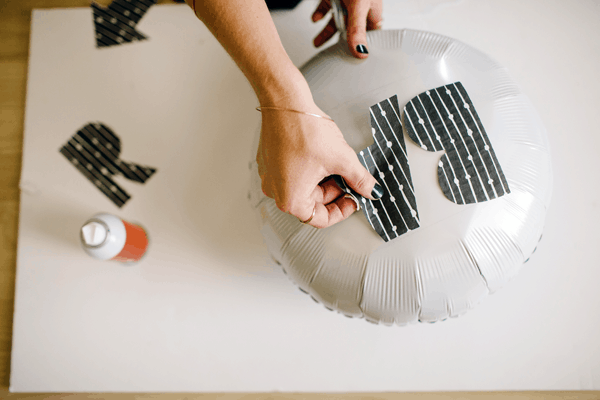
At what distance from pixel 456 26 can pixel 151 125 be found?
997 mm

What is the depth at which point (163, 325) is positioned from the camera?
3.26ft

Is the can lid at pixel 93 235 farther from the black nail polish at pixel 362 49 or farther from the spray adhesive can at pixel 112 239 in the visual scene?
the black nail polish at pixel 362 49

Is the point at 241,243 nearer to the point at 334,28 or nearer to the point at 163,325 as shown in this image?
the point at 163,325

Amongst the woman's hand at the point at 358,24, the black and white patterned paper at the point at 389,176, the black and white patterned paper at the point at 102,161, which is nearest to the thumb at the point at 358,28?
the woman's hand at the point at 358,24

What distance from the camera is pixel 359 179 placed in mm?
616

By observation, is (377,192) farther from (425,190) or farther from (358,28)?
(358,28)

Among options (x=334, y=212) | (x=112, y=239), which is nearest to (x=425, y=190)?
(x=334, y=212)

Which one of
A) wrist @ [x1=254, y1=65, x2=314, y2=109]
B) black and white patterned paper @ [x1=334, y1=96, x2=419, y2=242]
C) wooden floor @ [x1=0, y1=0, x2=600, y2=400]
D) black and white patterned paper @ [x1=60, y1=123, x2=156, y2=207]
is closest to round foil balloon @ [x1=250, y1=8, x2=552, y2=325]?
black and white patterned paper @ [x1=334, y1=96, x2=419, y2=242]

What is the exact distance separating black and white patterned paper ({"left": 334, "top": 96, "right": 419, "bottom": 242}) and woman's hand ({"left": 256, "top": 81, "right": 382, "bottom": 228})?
48 millimetres

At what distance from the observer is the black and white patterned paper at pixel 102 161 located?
42.1 inches

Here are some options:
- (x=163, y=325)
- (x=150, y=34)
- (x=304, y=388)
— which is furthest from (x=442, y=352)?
(x=150, y=34)

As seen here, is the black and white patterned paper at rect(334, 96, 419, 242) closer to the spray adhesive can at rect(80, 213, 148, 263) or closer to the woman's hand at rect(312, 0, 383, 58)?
the woman's hand at rect(312, 0, 383, 58)

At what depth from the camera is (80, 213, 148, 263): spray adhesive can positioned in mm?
806

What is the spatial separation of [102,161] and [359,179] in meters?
0.87
